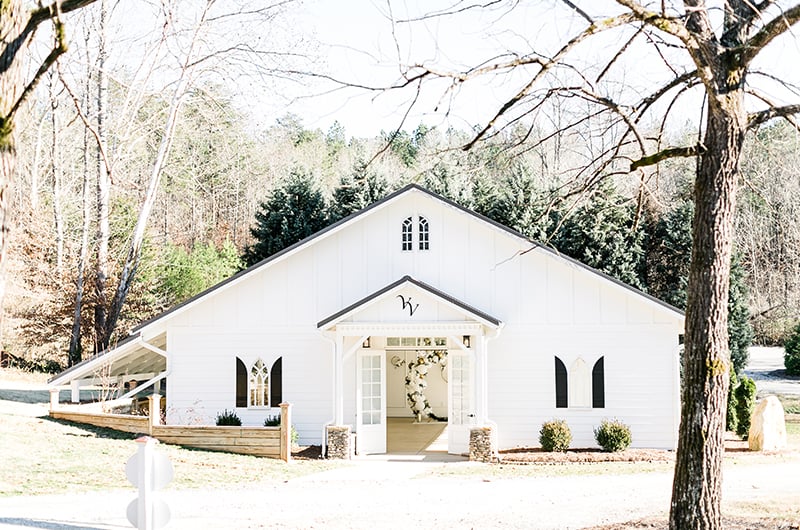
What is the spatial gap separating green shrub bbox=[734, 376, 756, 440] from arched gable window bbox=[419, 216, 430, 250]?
8.10 meters

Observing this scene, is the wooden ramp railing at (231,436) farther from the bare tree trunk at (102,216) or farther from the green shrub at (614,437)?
the bare tree trunk at (102,216)

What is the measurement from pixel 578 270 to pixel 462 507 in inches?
341

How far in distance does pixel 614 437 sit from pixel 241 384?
8341 mm

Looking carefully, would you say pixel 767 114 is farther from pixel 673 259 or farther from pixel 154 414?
pixel 673 259

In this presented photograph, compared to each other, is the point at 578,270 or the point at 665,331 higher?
the point at 578,270

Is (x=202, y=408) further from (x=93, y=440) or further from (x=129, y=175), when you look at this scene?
(x=129, y=175)

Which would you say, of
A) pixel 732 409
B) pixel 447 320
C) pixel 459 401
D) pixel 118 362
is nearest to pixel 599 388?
pixel 459 401

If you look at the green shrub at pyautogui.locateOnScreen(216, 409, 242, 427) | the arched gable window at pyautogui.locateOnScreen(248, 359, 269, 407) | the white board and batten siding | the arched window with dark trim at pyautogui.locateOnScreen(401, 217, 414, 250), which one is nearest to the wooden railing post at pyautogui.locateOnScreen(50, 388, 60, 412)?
the white board and batten siding

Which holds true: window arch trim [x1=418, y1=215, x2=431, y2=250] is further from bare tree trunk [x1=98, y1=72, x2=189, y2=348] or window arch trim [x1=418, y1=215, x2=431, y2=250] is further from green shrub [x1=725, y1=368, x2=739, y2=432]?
bare tree trunk [x1=98, y1=72, x2=189, y2=348]

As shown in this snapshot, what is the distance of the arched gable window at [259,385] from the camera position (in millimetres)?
20625

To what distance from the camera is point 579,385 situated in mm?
19875

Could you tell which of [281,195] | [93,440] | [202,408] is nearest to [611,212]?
[281,195]

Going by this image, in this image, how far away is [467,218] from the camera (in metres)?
→ 20.4

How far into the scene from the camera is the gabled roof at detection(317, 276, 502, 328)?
1886 cm
